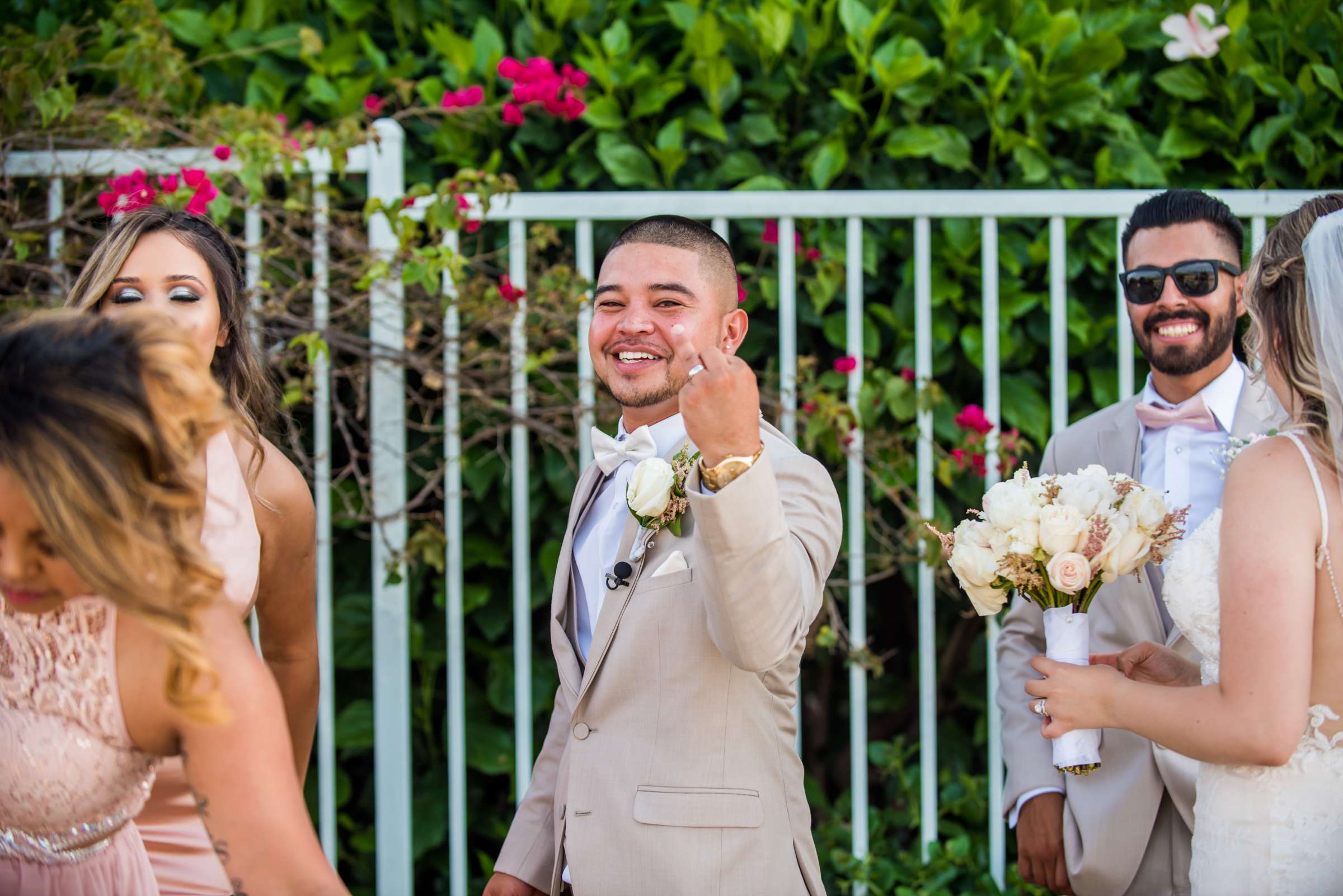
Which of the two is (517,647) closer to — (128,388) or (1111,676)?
(1111,676)

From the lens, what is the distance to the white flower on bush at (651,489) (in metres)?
2.34

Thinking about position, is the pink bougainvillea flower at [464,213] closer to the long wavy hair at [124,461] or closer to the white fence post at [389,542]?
the white fence post at [389,542]

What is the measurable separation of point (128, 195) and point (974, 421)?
246 centimetres

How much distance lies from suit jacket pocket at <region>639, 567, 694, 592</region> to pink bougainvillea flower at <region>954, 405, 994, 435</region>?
151 centimetres

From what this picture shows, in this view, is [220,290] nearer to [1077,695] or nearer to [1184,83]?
[1077,695]

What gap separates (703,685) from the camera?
236cm

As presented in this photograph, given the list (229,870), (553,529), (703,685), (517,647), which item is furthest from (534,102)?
(229,870)

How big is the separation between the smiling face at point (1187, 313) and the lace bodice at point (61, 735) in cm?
248

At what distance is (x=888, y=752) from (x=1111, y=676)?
1.86 metres

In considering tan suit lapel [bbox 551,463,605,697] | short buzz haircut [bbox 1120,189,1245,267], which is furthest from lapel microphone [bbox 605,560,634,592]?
short buzz haircut [bbox 1120,189,1245,267]

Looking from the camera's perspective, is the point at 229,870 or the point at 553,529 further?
the point at 553,529

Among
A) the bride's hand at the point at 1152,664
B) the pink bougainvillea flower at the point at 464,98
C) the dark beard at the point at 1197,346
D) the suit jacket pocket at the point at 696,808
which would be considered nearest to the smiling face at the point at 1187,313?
the dark beard at the point at 1197,346

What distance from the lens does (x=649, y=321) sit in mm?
2732

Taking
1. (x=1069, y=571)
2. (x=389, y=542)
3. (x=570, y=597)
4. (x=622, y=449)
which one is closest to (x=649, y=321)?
(x=622, y=449)
